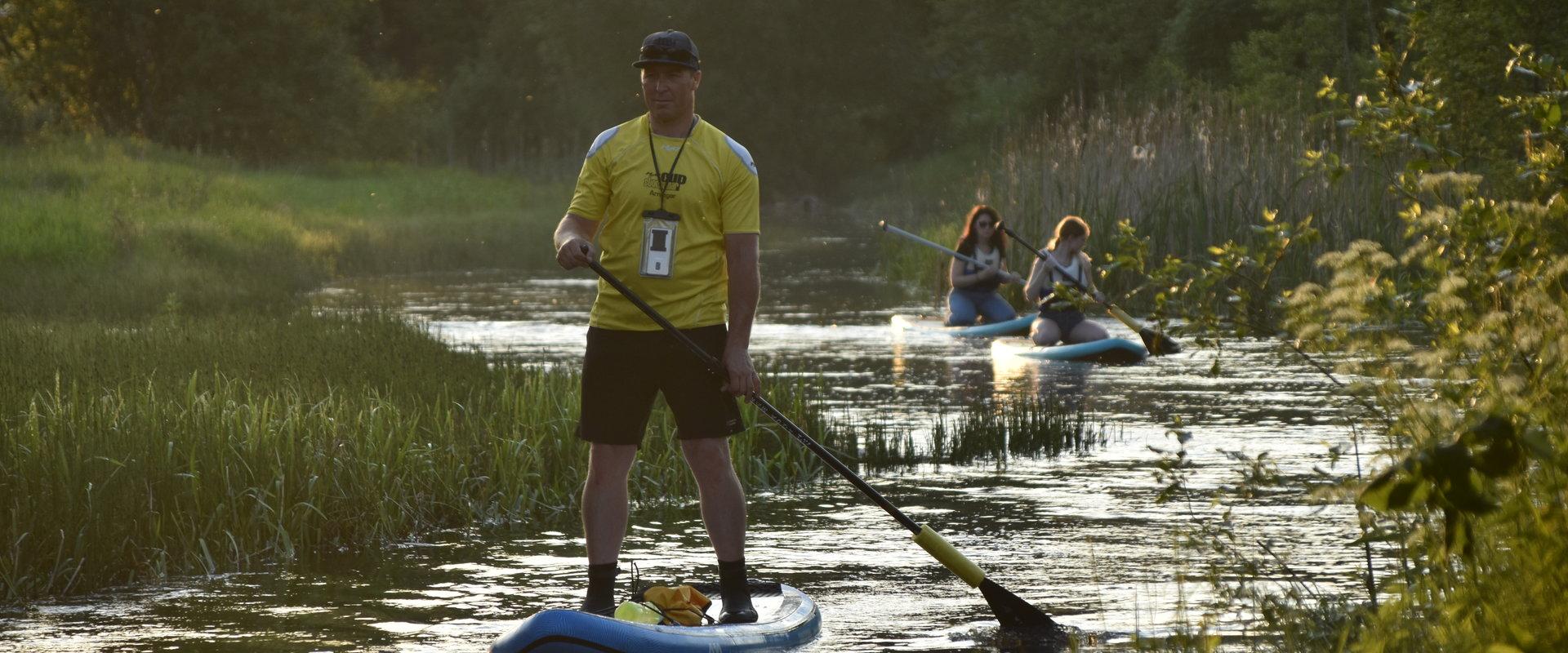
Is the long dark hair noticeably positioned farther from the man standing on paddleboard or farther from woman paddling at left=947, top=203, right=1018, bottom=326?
the man standing on paddleboard

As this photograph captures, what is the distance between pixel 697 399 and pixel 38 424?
12.1 feet

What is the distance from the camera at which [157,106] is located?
51531 mm

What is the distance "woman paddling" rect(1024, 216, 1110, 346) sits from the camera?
15.5m

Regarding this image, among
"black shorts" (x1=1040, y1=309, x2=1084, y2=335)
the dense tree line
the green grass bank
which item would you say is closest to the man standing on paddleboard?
the green grass bank

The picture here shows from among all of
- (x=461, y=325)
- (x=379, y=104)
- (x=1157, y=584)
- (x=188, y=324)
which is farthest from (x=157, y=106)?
(x=1157, y=584)

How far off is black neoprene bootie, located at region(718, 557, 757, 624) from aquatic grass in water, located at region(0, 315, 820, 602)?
248 cm

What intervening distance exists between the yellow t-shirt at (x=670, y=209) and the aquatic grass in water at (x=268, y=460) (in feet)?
8.32

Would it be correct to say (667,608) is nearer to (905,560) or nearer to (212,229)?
(905,560)

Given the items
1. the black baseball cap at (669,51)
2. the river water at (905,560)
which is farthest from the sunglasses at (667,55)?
the river water at (905,560)

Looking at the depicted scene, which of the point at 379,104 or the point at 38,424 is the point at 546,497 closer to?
the point at 38,424

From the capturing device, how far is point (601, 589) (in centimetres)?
636

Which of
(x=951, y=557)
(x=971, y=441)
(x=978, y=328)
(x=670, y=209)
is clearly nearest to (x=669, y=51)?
(x=670, y=209)

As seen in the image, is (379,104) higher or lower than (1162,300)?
higher

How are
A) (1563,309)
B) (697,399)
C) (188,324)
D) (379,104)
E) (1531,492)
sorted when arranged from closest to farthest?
(1531,492) < (1563,309) < (697,399) < (188,324) < (379,104)
